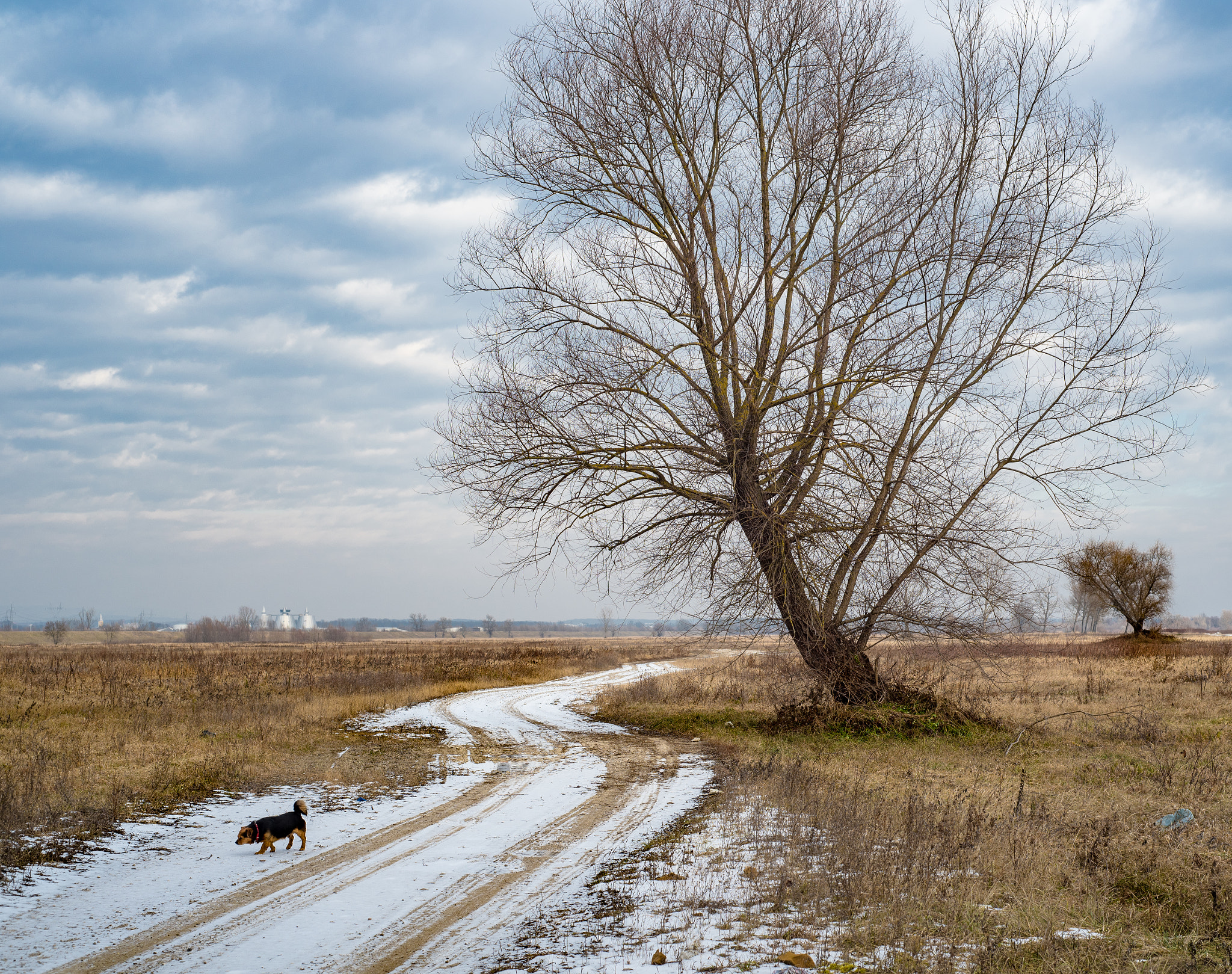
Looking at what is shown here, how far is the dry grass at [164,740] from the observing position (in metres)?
8.12

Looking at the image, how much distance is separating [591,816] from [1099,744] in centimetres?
902

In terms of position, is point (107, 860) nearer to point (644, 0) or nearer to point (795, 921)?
point (795, 921)

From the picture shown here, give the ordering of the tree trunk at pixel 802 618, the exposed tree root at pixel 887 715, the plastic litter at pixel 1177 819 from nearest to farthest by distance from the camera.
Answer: the plastic litter at pixel 1177 819
the tree trunk at pixel 802 618
the exposed tree root at pixel 887 715

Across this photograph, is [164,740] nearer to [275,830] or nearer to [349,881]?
[275,830]

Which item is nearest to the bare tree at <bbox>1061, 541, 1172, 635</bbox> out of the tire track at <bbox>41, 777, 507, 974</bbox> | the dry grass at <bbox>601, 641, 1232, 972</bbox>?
the dry grass at <bbox>601, 641, 1232, 972</bbox>

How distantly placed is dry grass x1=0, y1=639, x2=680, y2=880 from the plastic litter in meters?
8.91

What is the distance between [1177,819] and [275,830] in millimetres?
8467

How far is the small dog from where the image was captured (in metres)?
7.29

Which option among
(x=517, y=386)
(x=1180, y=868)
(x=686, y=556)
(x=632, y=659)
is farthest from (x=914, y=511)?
(x=632, y=659)

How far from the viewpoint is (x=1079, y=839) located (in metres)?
6.61

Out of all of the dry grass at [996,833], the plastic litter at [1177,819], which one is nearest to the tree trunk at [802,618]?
the dry grass at [996,833]

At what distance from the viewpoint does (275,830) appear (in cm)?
731

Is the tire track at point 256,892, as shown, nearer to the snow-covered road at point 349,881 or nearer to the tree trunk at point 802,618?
the snow-covered road at point 349,881

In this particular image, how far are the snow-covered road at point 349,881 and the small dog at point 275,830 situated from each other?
0.49ft
